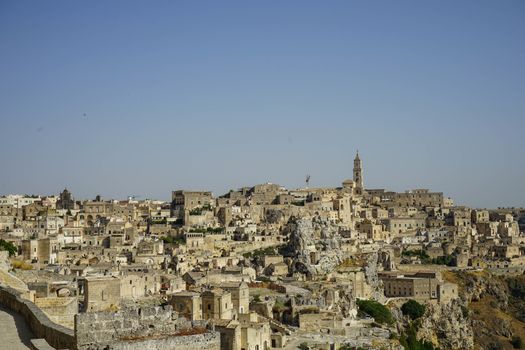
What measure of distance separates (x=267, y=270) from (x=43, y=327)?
138 feet

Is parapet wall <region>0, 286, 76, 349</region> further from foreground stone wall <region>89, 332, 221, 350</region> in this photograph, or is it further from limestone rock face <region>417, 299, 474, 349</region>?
limestone rock face <region>417, 299, 474, 349</region>

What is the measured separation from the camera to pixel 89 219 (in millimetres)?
68688

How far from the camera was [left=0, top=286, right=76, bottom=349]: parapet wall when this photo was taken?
1101 centimetres

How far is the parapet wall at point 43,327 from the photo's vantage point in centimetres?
1101

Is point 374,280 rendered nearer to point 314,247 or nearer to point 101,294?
point 314,247

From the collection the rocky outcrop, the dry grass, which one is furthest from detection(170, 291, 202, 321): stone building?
the rocky outcrop

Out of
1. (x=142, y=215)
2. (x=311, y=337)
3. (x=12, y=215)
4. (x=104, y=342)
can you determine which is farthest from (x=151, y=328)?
(x=142, y=215)

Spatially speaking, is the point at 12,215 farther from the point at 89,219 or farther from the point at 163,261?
the point at 163,261

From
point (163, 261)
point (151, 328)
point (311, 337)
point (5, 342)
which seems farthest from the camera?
point (163, 261)

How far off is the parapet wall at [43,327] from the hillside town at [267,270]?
23mm

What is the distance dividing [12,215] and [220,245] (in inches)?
749

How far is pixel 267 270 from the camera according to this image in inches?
2099

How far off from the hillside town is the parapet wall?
0.07ft

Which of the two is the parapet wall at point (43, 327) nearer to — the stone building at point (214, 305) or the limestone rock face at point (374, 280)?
the stone building at point (214, 305)
